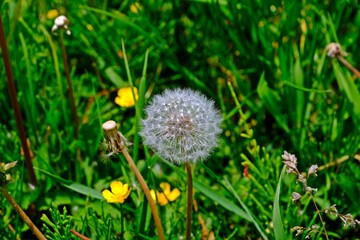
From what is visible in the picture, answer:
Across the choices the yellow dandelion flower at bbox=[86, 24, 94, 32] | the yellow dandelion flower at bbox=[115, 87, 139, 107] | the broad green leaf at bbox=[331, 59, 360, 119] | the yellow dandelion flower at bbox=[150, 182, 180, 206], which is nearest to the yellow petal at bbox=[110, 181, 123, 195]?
the yellow dandelion flower at bbox=[150, 182, 180, 206]

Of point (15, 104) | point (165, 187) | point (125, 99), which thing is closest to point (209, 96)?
point (125, 99)

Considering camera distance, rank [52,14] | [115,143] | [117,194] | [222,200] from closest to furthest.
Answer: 1. [115,143]
2. [117,194]
3. [222,200]
4. [52,14]

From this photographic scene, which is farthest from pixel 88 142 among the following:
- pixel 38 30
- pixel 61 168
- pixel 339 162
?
pixel 339 162

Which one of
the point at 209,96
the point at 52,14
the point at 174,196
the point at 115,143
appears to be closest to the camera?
the point at 115,143

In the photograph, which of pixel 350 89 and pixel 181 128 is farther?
pixel 350 89

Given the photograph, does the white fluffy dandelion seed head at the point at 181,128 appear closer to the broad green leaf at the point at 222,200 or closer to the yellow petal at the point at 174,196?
the broad green leaf at the point at 222,200

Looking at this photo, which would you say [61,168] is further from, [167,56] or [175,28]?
[175,28]

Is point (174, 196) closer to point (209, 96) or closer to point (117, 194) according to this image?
point (117, 194)
